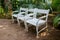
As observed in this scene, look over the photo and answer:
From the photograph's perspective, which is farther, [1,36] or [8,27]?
[8,27]

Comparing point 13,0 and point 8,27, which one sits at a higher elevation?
point 13,0

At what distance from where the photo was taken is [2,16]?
582cm

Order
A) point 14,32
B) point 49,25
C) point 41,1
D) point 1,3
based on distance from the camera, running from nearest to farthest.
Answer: point 14,32 → point 49,25 → point 41,1 → point 1,3

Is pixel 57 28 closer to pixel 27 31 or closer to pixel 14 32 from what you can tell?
pixel 27 31

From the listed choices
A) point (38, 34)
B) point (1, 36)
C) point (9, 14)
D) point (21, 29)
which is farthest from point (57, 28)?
point (9, 14)

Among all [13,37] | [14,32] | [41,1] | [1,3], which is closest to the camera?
[13,37]

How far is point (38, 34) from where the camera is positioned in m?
3.82

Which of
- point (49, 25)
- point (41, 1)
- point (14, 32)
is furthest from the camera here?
point (41, 1)

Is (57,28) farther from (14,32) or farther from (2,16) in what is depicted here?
(2,16)

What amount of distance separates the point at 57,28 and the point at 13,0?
2520 millimetres

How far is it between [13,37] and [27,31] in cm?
57

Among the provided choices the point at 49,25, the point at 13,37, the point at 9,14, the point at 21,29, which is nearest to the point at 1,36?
the point at 13,37

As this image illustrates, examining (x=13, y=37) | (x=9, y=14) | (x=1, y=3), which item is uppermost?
(x=1, y=3)

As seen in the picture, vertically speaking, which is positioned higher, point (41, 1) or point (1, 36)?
point (41, 1)
